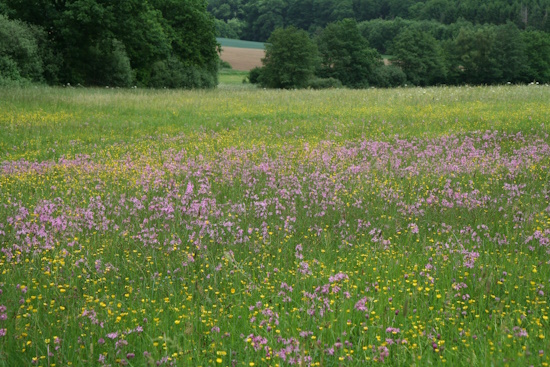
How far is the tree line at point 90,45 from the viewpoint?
3238cm

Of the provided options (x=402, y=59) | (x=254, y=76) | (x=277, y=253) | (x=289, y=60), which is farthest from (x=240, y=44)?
(x=277, y=253)

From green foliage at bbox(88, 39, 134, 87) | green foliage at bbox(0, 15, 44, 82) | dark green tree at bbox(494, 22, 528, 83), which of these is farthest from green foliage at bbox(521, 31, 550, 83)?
green foliage at bbox(0, 15, 44, 82)

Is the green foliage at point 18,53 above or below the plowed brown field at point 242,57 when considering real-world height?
below

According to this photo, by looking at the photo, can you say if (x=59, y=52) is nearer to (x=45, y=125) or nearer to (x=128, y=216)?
(x=45, y=125)

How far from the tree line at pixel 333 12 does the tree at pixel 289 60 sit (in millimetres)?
54421

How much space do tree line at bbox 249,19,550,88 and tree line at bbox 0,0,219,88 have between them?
23541 millimetres

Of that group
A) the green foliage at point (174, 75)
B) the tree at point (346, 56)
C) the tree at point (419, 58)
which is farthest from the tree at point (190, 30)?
the tree at point (419, 58)

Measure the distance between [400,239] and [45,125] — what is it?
490 inches

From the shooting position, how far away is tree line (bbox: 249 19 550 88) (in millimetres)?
70500

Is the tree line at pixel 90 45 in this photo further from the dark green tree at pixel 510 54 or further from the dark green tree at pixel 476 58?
the dark green tree at pixel 510 54

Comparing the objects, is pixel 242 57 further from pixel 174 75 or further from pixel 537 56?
pixel 174 75

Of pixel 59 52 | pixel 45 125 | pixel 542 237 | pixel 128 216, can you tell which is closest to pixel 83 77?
pixel 59 52

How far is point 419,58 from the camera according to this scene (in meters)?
85.6

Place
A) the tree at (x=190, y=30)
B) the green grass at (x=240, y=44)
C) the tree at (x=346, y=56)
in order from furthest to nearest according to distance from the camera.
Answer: the green grass at (x=240, y=44) < the tree at (x=346, y=56) < the tree at (x=190, y=30)
